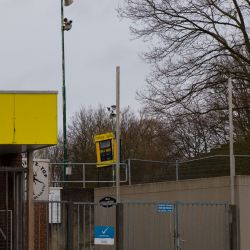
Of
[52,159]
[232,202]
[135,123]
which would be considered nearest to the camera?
[232,202]

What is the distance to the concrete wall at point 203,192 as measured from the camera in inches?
496

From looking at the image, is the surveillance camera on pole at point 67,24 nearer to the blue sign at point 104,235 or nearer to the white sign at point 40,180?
the white sign at point 40,180

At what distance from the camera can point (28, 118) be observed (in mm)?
8984

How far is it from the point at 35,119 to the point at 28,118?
129 mm

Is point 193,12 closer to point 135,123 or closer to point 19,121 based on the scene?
point 19,121

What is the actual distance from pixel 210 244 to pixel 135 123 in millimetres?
32104

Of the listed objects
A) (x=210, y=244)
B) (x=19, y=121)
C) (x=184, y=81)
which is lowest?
(x=210, y=244)

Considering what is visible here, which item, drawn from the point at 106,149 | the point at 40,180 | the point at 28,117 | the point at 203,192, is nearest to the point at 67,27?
the point at 106,149

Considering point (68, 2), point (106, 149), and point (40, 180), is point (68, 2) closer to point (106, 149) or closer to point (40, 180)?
point (106, 149)

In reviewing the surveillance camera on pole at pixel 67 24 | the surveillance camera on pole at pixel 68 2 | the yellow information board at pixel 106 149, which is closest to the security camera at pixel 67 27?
the surveillance camera on pole at pixel 67 24

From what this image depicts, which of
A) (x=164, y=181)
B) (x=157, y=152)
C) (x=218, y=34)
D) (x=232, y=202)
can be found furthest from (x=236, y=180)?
(x=157, y=152)

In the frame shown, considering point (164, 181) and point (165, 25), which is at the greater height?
point (165, 25)

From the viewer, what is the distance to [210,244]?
13328 millimetres

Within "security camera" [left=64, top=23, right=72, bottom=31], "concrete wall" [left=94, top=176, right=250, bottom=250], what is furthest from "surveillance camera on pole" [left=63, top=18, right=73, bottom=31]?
"concrete wall" [left=94, top=176, right=250, bottom=250]
